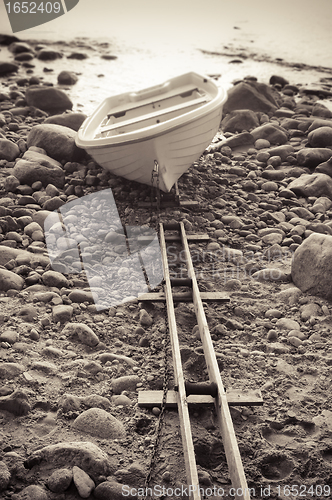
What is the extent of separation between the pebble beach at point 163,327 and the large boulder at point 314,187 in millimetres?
20

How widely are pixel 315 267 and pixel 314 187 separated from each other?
238cm

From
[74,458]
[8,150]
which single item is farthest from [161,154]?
[74,458]

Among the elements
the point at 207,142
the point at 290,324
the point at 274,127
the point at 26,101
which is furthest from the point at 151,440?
the point at 26,101

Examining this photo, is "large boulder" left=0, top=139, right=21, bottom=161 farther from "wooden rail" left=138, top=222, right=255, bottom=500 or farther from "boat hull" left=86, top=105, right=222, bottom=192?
"wooden rail" left=138, top=222, right=255, bottom=500

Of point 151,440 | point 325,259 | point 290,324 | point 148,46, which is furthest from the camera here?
point 148,46

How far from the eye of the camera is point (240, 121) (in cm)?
862

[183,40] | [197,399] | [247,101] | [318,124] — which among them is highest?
[197,399]

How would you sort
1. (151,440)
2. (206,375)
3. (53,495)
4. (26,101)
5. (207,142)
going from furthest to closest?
1. (26,101)
2. (207,142)
3. (206,375)
4. (151,440)
5. (53,495)

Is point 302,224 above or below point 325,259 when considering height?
Answer: below

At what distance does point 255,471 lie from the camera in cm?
270

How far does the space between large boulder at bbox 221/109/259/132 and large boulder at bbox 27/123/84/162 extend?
3.07m

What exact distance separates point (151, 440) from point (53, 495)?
2.20 ft

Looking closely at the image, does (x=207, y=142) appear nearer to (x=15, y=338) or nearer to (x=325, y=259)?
(x=325, y=259)

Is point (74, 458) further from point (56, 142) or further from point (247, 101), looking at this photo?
point (247, 101)
